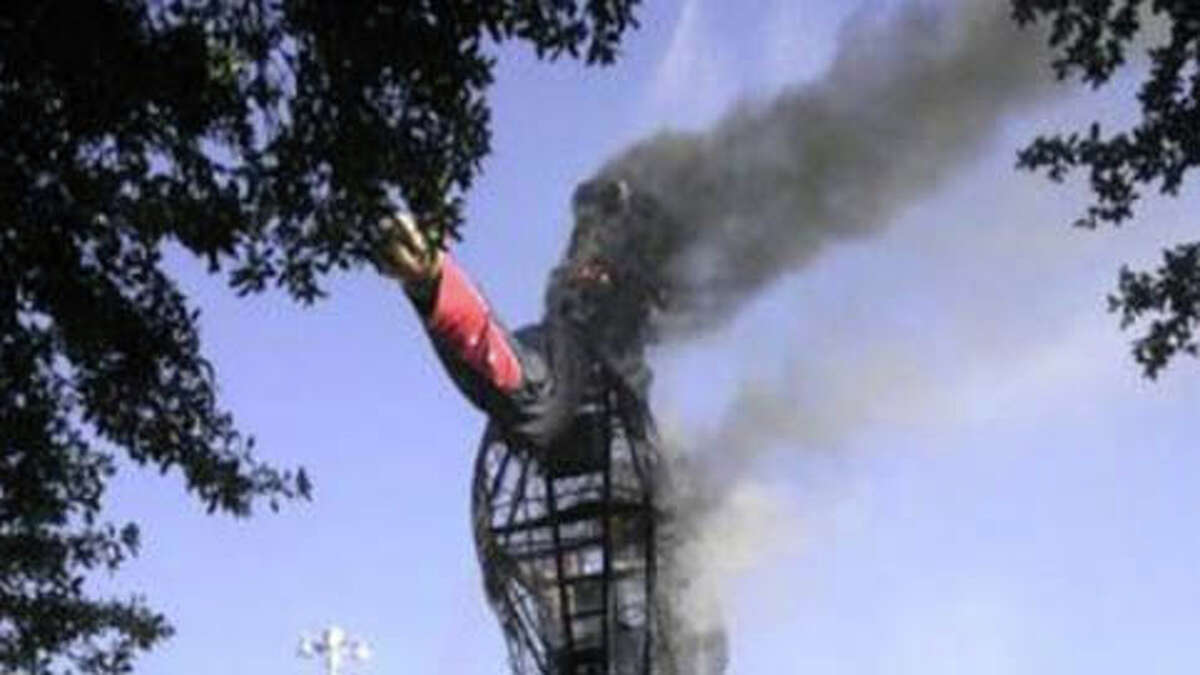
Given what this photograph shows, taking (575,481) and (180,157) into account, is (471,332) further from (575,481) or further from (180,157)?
(180,157)

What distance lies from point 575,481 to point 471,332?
3236 mm

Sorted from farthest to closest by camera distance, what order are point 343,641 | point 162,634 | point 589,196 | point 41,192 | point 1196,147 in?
point 343,641
point 589,196
point 162,634
point 1196,147
point 41,192

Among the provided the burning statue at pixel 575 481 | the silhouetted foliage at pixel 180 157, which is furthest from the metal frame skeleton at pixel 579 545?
the silhouetted foliage at pixel 180 157

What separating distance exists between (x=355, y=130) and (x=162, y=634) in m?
12.2

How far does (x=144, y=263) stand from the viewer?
11.1 meters

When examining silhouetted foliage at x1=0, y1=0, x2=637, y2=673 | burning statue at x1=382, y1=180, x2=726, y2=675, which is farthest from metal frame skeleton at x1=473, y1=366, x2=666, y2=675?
silhouetted foliage at x1=0, y1=0, x2=637, y2=673

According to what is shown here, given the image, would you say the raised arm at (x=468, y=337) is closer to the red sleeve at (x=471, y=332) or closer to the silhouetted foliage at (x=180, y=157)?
the red sleeve at (x=471, y=332)

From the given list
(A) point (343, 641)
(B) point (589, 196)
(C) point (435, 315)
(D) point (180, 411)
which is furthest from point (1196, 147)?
(A) point (343, 641)

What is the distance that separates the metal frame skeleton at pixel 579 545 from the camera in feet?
102

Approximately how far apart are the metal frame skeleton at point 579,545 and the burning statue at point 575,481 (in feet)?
0.07

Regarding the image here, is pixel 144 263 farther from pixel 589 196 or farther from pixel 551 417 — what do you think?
pixel 589 196

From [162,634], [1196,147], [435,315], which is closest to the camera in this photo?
[1196,147]

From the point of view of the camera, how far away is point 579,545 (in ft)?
103

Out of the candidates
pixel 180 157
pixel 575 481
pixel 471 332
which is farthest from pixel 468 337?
pixel 180 157
